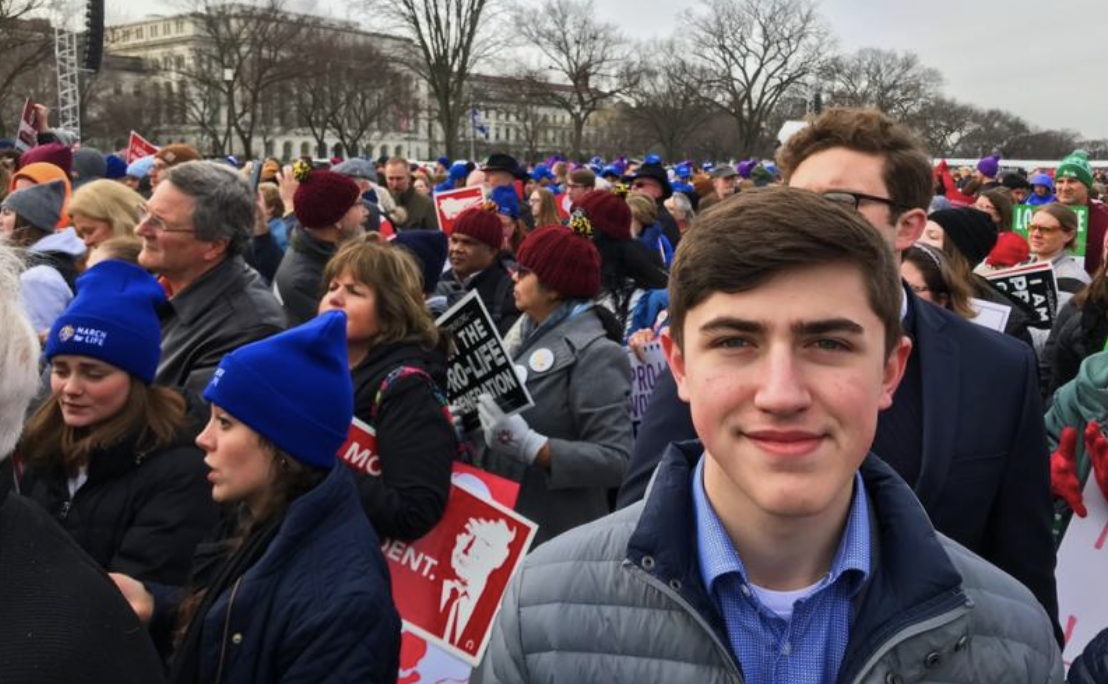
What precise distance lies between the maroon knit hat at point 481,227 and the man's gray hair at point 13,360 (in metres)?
4.19

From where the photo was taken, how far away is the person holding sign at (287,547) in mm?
2367

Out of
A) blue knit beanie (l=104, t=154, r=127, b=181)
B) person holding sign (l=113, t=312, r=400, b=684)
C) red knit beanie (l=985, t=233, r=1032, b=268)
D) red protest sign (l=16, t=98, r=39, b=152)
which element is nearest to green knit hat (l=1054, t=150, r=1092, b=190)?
red knit beanie (l=985, t=233, r=1032, b=268)

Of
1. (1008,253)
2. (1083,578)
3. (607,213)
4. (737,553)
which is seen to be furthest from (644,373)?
(1008,253)

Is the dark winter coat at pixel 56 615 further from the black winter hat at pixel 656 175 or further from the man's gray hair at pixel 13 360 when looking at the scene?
A: the black winter hat at pixel 656 175

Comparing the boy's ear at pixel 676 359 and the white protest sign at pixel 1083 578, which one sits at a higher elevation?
the boy's ear at pixel 676 359

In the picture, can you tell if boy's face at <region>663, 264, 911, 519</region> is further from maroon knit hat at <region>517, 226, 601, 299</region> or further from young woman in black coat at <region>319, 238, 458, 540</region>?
maroon knit hat at <region>517, 226, 601, 299</region>

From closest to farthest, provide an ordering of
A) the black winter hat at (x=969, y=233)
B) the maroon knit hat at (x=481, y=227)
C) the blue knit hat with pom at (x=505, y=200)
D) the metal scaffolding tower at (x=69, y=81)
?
the black winter hat at (x=969, y=233)
the maroon knit hat at (x=481, y=227)
the blue knit hat with pom at (x=505, y=200)
the metal scaffolding tower at (x=69, y=81)

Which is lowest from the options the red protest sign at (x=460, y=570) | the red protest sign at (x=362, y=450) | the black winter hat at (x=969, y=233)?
the red protest sign at (x=460, y=570)

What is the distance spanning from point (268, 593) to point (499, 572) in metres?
1.24

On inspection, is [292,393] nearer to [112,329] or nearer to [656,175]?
[112,329]

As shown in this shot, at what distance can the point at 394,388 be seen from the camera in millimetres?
3316

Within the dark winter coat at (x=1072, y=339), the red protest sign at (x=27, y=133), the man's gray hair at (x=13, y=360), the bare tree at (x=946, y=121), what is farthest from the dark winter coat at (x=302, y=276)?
the bare tree at (x=946, y=121)

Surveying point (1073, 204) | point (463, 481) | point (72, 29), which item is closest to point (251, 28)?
point (72, 29)

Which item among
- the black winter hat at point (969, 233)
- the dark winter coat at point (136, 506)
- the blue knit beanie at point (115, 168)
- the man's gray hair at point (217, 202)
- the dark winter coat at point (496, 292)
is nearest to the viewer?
the dark winter coat at point (136, 506)
